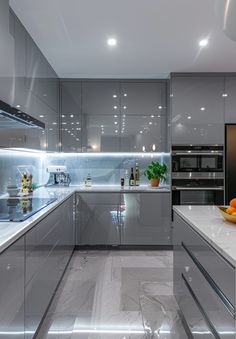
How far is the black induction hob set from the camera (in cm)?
181

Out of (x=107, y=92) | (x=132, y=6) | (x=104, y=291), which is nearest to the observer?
(x=132, y=6)

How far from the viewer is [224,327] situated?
1279mm

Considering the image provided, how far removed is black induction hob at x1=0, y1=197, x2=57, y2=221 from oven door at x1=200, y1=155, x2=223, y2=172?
86.6 inches

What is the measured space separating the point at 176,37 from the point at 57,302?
2772 mm

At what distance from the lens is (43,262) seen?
210 centimetres

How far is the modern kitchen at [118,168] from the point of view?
1699mm

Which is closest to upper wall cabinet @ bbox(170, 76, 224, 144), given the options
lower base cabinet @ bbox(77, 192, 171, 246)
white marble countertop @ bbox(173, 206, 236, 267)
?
lower base cabinet @ bbox(77, 192, 171, 246)

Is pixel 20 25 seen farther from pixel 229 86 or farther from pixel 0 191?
pixel 229 86

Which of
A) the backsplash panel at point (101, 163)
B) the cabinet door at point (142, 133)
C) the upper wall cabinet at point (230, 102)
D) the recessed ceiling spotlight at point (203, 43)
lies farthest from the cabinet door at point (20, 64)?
the upper wall cabinet at point (230, 102)

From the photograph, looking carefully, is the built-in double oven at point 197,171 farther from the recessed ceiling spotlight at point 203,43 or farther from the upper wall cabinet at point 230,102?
the recessed ceiling spotlight at point 203,43

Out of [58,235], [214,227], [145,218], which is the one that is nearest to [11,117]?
[58,235]

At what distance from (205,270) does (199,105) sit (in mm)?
2760

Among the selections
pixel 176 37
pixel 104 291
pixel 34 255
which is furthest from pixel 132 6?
pixel 104 291

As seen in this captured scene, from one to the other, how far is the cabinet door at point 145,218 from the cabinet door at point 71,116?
1.09m
